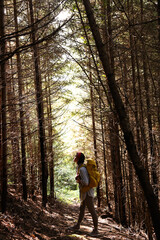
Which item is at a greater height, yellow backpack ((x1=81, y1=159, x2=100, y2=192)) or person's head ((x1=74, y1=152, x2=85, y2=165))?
person's head ((x1=74, y1=152, x2=85, y2=165))

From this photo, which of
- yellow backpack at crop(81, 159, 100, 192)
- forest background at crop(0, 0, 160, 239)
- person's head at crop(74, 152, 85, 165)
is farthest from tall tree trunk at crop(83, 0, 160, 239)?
person's head at crop(74, 152, 85, 165)

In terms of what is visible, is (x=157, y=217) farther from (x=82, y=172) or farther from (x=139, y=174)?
(x=82, y=172)

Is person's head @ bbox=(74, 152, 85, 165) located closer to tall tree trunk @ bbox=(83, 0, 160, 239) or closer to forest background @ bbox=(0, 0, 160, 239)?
forest background @ bbox=(0, 0, 160, 239)

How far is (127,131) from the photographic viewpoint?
3.63 meters

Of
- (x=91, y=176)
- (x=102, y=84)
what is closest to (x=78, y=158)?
(x=91, y=176)

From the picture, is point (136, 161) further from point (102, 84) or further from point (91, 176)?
point (91, 176)

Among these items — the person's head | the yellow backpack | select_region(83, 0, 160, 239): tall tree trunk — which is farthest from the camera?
the person's head

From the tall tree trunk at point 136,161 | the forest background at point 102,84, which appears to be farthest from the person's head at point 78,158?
the tall tree trunk at point 136,161

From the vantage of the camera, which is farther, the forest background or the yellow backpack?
the yellow backpack

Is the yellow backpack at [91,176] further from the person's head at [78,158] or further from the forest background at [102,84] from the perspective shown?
the forest background at [102,84]

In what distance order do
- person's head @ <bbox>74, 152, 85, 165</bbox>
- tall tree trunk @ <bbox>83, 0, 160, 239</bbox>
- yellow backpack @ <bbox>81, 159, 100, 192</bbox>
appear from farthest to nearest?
person's head @ <bbox>74, 152, 85, 165</bbox>
yellow backpack @ <bbox>81, 159, 100, 192</bbox>
tall tree trunk @ <bbox>83, 0, 160, 239</bbox>

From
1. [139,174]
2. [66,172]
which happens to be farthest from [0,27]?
[66,172]

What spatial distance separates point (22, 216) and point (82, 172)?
238 cm

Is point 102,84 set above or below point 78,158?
above
